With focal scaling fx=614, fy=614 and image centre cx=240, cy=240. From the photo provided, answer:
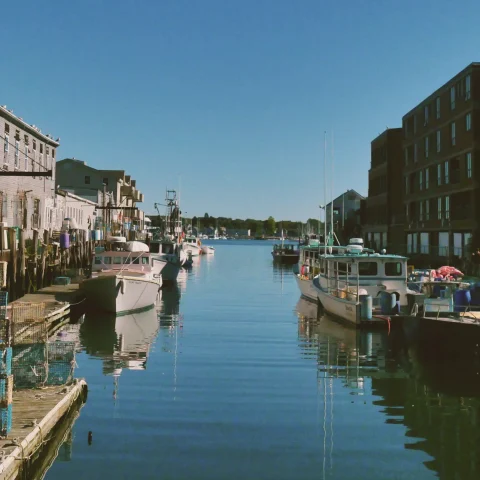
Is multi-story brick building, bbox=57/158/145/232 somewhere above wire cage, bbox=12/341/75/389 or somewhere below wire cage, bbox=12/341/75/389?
above

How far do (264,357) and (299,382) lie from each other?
3961 millimetres

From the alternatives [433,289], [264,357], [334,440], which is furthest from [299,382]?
[433,289]

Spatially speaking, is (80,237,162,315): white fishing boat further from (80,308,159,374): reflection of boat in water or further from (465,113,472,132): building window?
(465,113,472,132): building window

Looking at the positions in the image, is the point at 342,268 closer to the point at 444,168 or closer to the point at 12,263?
the point at 12,263

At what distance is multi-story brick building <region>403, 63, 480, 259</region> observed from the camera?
52.3 metres

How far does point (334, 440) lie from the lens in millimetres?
13031

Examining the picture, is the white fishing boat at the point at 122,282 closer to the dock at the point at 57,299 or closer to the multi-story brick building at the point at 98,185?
the dock at the point at 57,299

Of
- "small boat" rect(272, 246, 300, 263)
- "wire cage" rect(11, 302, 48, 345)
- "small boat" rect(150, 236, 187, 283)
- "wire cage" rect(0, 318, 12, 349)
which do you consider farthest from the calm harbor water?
"small boat" rect(272, 246, 300, 263)

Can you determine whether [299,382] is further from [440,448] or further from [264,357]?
[440,448]

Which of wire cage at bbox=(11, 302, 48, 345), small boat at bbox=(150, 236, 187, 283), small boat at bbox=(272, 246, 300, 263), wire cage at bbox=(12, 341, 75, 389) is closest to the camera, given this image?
wire cage at bbox=(12, 341, 75, 389)

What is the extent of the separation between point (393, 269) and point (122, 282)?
13.6 m

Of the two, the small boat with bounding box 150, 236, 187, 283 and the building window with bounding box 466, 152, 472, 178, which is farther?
the small boat with bounding box 150, 236, 187, 283

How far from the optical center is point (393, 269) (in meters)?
30.3

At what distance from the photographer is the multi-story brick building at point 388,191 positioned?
7544 cm
